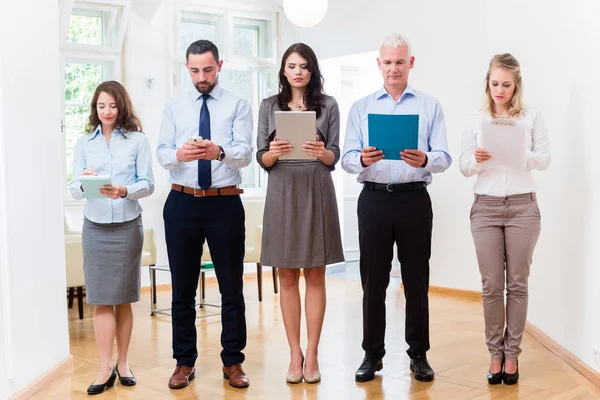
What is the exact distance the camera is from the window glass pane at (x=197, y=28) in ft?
27.1

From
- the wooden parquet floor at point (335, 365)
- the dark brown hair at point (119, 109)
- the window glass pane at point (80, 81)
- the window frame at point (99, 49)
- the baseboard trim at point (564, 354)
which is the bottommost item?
the wooden parquet floor at point (335, 365)

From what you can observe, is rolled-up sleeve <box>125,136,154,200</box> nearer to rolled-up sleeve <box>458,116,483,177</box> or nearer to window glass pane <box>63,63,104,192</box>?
rolled-up sleeve <box>458,116,483,177</box>

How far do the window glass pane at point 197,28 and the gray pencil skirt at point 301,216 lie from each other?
4576mm

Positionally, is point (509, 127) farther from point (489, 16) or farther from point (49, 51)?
point (489, 16)

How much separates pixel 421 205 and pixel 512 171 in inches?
20.6

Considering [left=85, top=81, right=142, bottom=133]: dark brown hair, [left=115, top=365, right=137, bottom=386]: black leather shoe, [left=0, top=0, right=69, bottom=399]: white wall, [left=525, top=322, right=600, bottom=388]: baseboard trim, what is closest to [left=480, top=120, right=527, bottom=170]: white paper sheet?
[left=525, top=322, right=600, bottom=388]: baseboard trim

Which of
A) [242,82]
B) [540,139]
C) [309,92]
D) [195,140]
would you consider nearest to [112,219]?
[195,140]

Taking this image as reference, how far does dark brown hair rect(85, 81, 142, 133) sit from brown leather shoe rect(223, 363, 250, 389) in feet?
4.51

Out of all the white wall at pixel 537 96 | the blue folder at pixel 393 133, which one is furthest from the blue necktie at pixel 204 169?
the white wall at pixel 537 96

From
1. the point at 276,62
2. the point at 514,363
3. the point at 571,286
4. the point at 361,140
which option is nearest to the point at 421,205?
the point at 361,140

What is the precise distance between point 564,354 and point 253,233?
3564 millimetres

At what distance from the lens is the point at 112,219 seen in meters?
4.03

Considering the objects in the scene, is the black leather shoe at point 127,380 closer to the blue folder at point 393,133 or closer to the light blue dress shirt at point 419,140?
the light blue dress shirt at point 419,140

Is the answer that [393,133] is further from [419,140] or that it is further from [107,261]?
[107,261]
